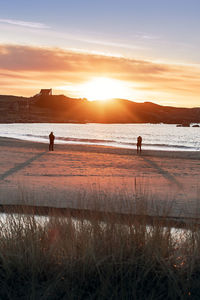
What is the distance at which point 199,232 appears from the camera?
5.07 metres

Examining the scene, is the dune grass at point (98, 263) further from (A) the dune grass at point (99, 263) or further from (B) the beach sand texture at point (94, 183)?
(B) the beach sand texture at point (94, 183)

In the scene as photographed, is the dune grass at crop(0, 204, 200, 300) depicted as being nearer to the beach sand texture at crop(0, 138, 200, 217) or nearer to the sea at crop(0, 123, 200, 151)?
the beach sand texture at crop(0, 138, 200, 217)

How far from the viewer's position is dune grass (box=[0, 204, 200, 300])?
4.43 meters

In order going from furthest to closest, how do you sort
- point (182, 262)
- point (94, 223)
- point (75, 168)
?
point (75, 168) < point (94, 223) < point (182, 262)

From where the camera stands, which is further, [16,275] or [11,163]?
[11,163]

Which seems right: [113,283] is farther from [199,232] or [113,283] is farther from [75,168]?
[75,168]

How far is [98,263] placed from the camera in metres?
4.49

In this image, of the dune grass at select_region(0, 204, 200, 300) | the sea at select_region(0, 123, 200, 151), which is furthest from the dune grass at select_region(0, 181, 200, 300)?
the sea at select_region(0, 123, 200, 151)

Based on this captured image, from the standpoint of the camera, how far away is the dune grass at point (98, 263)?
4426mm

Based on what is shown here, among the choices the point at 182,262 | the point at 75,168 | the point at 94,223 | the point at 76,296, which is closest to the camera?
the point at 76,296

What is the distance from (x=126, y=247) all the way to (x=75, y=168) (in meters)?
13.4

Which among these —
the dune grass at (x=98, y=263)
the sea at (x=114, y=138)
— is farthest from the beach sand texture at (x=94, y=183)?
the sea at (x=114, y=138)

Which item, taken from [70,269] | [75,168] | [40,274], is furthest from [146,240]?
[75,168]

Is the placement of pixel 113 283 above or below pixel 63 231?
below
